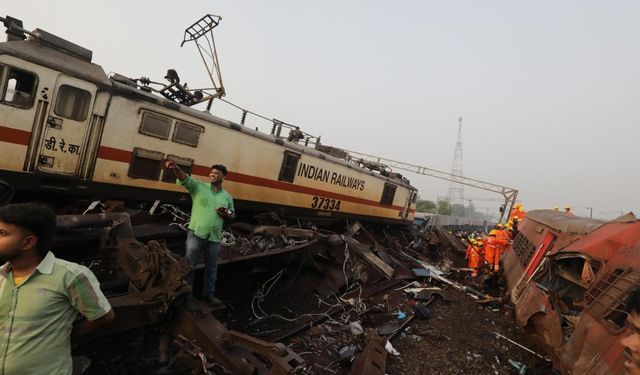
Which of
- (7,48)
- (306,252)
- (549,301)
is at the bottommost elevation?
(306,252)

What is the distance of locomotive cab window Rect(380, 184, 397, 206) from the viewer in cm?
1648

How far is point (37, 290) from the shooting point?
1901 mm

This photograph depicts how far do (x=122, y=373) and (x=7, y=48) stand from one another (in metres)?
5.15

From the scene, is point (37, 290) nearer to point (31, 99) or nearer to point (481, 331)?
point (31, 99)

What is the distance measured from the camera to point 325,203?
12.6 meters

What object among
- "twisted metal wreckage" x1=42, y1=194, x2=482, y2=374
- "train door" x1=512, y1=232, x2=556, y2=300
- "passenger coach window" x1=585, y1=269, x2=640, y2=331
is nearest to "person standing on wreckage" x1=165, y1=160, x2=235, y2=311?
"twisted metal wreckage" x1=42, y1=194, x2=482, y2=374

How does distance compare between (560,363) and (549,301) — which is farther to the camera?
(549,301)

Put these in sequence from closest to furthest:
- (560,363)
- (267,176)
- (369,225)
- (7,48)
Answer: (560,363), (7,48), (267,176), (369,225)

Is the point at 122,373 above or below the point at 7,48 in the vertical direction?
below

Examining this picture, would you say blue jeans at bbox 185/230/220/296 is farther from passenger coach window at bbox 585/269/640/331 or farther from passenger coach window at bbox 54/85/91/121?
passenger coach window at bbox 585/269/640/331

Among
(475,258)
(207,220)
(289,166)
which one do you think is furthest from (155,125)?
(475,258)

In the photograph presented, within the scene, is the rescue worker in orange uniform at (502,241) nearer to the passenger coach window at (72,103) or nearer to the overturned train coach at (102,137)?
the overturned train coach at (102,137)

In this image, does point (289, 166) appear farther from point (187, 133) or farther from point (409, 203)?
point (409, 203)

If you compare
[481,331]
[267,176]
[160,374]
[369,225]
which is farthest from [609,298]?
[369,225]
